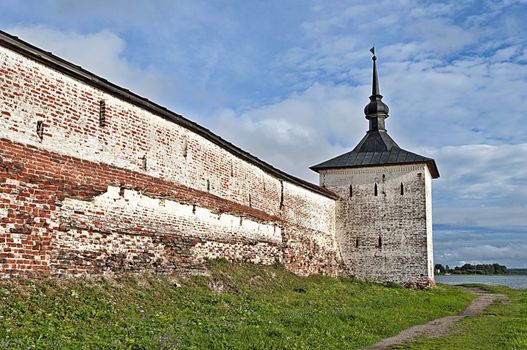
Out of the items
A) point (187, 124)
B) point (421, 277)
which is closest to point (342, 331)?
point (187, 124)

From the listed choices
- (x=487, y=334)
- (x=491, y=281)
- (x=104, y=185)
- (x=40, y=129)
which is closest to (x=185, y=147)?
(x=104, y=185)

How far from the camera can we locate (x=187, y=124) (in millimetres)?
12484

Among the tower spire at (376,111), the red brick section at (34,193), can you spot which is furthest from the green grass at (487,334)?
the tower spire at (376,111)

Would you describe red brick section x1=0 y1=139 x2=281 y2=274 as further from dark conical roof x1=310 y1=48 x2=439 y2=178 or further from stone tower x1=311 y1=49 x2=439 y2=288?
dark conical roof x1=310 y1=48 x2=439 y2=178

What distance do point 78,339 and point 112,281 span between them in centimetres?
290

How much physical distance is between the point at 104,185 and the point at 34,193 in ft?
5.32

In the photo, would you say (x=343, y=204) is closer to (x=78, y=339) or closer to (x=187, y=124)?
(x=187, y=124)

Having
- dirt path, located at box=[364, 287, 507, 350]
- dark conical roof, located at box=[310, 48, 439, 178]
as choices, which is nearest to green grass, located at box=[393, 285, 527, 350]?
dirt path, located at box=[364, 287, 507, 350]

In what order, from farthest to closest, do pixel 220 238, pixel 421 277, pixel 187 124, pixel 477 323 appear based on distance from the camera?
pixel 421 277
pixel 220 238
pixel 187 124
pixel 477 323

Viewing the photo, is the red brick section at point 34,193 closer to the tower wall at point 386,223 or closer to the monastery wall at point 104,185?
the monastery wall at point 104,185

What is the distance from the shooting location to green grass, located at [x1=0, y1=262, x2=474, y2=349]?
657 centimetres

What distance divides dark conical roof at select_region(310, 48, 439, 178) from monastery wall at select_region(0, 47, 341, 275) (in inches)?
357

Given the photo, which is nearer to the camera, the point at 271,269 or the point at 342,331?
the point at 342,331

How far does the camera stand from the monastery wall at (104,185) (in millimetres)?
7938
